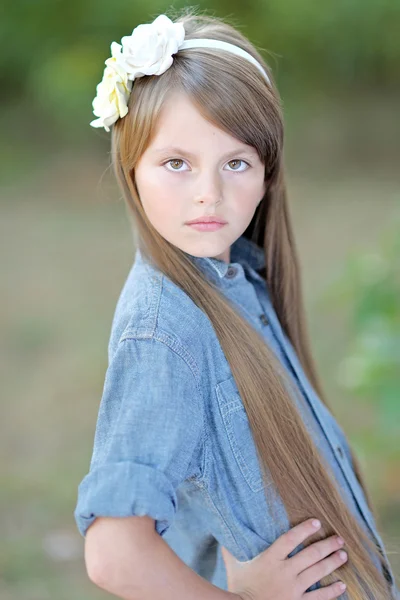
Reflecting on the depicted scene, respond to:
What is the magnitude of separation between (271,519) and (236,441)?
0.14 m

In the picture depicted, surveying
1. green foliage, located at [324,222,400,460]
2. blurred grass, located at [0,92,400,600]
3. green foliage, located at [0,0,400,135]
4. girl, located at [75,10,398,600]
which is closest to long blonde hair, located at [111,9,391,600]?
girl, located at [75,10,398,600]

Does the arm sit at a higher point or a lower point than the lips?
lower

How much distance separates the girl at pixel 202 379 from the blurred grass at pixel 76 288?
32 centimetres

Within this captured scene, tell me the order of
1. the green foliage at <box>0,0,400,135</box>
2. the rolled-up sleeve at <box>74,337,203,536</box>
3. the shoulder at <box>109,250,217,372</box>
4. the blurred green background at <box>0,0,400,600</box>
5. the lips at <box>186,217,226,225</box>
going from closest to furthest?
the rolled-up sleeve at <box>74,337,203,536</box> < the shoulder at <box>109,250,217,372</box> < the lips at <box>186,217,226,225</box> < the blurred green background at <box>0,0,400,600</box> < the green foliage at <box>0,0,400,135</box>

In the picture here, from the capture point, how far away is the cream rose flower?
3.73 feet

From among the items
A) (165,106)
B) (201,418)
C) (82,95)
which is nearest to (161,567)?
(201,418)

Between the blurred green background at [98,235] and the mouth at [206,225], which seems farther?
the blurred green background at [98,235]

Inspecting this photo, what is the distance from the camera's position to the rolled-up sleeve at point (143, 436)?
0.89m

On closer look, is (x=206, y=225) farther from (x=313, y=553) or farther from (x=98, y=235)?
(x=98, y=235)

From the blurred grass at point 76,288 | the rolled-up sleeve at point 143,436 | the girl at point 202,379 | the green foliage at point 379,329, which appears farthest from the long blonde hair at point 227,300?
the green foliage at point 379,329

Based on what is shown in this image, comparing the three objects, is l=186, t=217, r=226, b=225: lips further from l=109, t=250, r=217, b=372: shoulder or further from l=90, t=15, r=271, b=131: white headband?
l=90, t=15, r=271, b=131: white headband

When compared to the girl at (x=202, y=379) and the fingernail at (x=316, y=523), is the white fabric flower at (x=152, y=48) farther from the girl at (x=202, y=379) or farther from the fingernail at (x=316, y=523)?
the fingernail at (x=316, y=523)

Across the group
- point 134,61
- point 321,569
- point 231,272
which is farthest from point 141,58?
point 321,569

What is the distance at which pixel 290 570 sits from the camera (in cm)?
110
